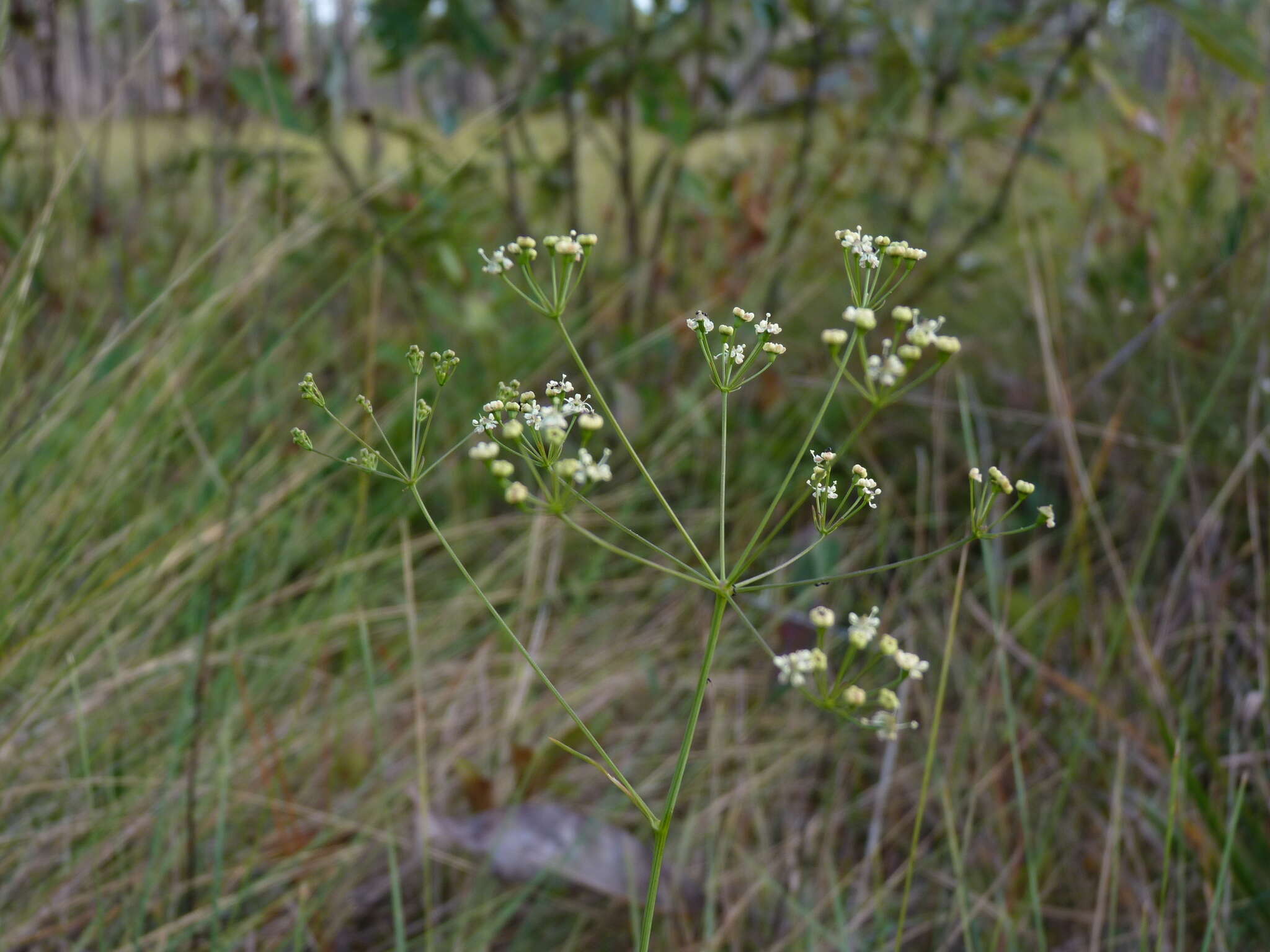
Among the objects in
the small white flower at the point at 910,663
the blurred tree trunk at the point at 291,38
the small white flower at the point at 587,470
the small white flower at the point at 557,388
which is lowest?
the small white flower at the point at 910,663

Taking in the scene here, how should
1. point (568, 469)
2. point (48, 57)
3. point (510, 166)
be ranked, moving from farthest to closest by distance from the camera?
point (48, 57)
point (510, 166)
point (568, 469)

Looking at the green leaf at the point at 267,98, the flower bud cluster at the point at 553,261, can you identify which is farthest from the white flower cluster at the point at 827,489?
the green leaf at the point at 267,98

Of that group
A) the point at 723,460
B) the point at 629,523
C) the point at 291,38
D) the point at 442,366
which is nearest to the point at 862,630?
the point at 723,460

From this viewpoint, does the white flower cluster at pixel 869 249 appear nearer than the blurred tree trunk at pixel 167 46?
Yes

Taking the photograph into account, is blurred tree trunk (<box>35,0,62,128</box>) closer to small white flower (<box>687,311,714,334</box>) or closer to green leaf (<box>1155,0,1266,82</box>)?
small white flower (<box>687,311,714,334</box>)

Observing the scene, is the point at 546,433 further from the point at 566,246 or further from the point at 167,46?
the point at 167,46

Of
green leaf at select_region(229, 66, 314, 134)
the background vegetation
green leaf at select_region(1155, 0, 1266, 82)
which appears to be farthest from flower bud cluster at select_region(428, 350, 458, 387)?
green leaf at select_region(1155, 0, 1266, 82)

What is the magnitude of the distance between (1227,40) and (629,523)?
1.38m

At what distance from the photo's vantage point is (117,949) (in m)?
1.14

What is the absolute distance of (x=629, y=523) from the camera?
83.7 inches

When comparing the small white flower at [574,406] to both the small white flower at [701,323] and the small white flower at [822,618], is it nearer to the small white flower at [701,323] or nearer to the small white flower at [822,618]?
the small white flower at [701,323]

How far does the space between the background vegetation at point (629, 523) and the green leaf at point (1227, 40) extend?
10 mm

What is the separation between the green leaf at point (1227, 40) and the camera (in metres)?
1.75

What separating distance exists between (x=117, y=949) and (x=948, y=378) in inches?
77.2
